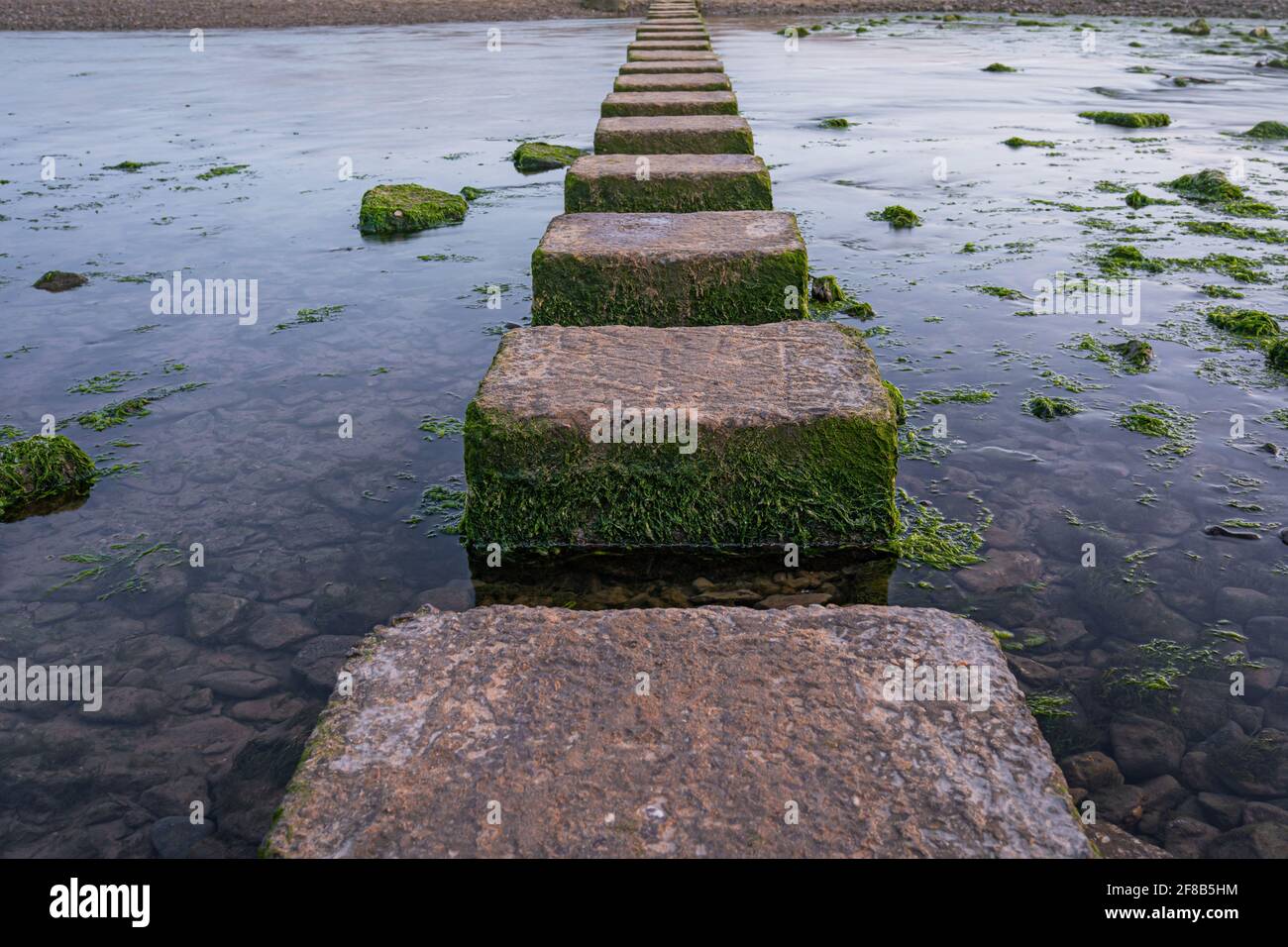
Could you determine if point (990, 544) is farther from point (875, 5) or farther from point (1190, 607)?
point (875, 5)

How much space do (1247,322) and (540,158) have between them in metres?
6.86

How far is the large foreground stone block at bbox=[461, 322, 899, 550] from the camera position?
3193 millimetres

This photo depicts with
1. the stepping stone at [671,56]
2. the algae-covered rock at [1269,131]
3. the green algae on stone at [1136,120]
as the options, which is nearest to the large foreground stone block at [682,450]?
the stepping stone at [671,56]

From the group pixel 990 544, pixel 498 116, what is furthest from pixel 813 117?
pixel 990 544

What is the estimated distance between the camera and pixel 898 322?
19.3 ft

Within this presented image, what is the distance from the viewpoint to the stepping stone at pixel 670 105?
6871 mm

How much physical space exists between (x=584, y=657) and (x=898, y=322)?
413cm

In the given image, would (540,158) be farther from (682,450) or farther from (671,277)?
(682,450)

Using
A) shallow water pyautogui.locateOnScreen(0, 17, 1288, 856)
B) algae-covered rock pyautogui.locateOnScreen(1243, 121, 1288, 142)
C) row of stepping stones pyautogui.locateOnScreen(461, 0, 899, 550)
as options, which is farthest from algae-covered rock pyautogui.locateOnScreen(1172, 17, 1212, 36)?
row of stepping stones pyautogui.locateOnScreen(461, 0, 899, 550)

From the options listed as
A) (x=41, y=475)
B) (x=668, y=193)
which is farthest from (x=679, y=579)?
(x=668, y=193)

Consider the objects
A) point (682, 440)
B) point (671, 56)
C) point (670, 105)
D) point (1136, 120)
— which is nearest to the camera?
point (682, 440)

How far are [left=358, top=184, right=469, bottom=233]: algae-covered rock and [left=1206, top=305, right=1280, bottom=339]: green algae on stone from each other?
222 inches

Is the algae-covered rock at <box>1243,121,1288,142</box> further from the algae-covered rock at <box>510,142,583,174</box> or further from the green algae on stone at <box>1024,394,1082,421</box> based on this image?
the green algae on stone at <box>1024,394,1082,421</box>

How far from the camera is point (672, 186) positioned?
17.5ft
